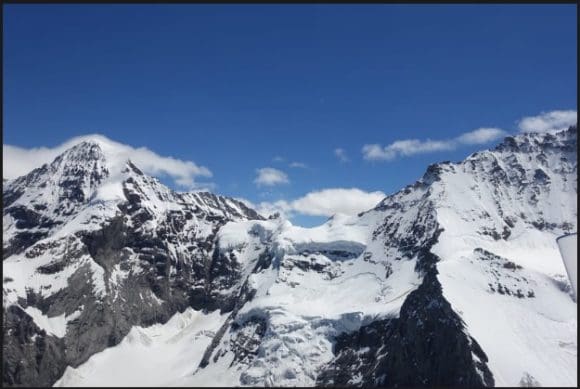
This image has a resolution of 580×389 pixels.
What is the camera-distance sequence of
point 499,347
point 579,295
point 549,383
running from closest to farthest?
point 579,295 → point 549,383 → point 499,347

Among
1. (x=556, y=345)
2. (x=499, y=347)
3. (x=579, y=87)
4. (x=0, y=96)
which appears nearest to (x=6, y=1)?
→ (x=0, y=96)

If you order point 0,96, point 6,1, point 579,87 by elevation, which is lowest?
point 579,87

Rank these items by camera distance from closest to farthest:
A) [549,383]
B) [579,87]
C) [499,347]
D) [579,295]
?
1. [579,295]
2. [579,87]
3. [549,383]
4. [499,347]

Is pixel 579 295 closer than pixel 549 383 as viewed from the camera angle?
Yes

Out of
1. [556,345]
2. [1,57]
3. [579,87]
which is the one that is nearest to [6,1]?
[1,57]

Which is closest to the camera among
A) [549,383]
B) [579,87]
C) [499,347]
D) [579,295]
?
[579,295]

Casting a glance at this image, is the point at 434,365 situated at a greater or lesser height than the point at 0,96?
lesser

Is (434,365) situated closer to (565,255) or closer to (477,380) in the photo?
(477,380)

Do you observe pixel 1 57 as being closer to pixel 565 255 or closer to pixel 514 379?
pixel 565 255

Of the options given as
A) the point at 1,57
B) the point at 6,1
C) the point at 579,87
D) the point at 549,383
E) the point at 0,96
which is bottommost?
the point at 549,383
